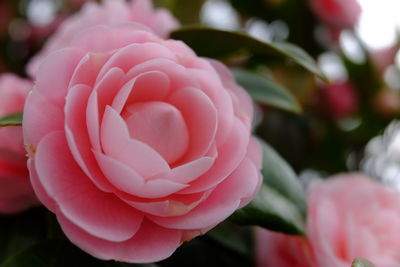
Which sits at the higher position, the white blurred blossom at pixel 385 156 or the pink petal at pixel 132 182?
the pink petal at pixel 132 182

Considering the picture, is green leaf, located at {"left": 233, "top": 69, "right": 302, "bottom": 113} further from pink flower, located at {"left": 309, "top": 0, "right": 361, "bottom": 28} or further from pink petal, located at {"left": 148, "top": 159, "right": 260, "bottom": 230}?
pink flower, located at {"left": 309, "top": 0, "right": 361, "bottom": 28}

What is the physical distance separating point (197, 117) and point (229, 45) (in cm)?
19

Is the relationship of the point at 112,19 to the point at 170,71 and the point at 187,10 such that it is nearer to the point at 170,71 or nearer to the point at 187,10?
the point at 170,71

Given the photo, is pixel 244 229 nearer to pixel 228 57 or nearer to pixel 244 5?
pixel 228 57

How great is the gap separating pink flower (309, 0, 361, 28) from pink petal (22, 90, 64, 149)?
0.79 m

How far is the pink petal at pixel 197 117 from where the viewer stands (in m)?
0.41

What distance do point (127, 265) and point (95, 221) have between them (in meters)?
0.12

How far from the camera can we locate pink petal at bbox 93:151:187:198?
1.18 ft

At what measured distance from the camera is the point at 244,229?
630 mm

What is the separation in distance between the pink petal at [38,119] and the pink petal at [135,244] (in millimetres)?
63

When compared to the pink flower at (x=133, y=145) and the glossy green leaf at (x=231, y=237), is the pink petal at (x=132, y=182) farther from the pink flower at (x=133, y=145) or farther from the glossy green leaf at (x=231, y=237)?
the glossy green leaf at (x=231, y=237)

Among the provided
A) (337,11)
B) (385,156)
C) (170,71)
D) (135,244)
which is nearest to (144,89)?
(170,71)

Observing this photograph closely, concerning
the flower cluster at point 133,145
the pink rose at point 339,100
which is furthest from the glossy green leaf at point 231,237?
the pink rose at point 339,100

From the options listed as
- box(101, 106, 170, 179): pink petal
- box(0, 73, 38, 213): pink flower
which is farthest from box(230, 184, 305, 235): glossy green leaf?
box(0, 73, 38, 213): pink flower
